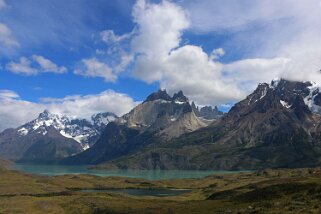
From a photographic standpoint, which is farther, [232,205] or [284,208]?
[232,205]

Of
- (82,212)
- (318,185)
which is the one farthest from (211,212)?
(82,212)

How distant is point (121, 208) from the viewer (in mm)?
137375

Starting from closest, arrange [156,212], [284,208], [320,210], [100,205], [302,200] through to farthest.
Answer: [320,210], [284,208], [302,200], [156,212], [100,205]

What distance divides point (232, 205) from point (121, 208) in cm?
3643

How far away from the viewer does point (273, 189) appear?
126250 mm

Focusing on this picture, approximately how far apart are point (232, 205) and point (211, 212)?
9346 mm

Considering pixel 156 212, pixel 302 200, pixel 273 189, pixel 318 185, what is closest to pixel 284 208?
pixel 302 200

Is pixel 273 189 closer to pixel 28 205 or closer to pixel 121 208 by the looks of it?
pixel 121 208

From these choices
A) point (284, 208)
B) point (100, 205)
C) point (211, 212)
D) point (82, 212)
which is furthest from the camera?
point (100, 205)

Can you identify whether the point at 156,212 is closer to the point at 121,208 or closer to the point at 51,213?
the point at 121,208

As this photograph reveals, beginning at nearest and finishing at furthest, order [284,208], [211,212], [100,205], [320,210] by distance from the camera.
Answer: [320,210] < [284,208] < [211,212] < [100,205]

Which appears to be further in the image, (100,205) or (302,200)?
(100,205)

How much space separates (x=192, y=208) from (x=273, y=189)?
23.5 m

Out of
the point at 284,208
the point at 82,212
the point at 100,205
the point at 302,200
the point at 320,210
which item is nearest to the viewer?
the point at 320,210
